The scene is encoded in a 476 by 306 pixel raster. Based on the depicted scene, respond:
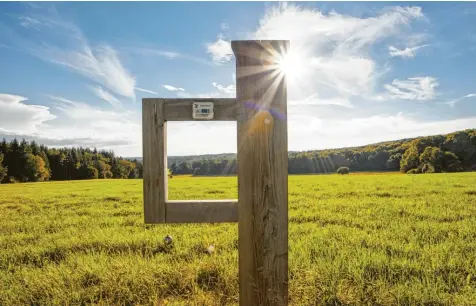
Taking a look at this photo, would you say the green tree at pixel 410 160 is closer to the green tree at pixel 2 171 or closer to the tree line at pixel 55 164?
the tree line at pixel 55 164

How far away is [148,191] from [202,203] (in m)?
0.41

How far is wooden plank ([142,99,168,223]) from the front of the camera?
6.89 ft

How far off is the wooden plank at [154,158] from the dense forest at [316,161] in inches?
1152

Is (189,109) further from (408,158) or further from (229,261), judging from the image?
(408,158)

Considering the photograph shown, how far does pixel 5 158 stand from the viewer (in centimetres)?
5666

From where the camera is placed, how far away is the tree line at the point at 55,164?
2256 inches

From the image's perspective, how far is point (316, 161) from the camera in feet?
163

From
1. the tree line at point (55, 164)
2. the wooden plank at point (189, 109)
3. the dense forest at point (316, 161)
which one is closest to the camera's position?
the wooden plank at point (189, 109)

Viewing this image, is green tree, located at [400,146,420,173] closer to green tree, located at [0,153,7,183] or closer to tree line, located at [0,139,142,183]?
tree line, located at [0,139,142,183]

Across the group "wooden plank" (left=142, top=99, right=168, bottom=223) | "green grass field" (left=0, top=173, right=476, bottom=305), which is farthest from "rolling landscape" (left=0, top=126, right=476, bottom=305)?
"wooden plank" (left=142, top=99, right=168, bottom=223)

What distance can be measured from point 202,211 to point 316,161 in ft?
162

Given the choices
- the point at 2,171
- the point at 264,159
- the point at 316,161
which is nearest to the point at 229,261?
the point at 264,159

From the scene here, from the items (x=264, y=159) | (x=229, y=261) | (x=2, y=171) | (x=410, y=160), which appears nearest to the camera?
(x=264, y=159)

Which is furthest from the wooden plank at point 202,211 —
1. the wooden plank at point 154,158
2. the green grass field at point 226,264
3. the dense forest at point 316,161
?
the dense forest at point 316,161
